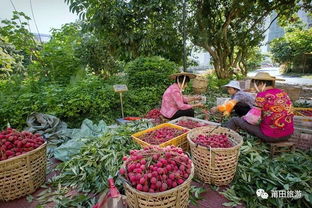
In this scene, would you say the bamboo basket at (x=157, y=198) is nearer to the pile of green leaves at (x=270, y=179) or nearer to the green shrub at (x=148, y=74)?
the pile of green leaves at (x=270, y=179)

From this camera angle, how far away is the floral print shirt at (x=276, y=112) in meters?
2.21

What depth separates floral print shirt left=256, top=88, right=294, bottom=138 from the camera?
86.8 inches

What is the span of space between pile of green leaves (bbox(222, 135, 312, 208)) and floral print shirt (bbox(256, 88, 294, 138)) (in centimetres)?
32

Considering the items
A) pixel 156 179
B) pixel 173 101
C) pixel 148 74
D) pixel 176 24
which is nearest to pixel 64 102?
pixel 173 101

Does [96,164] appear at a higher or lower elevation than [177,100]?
lower

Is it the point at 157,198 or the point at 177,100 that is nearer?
the point at 157,198

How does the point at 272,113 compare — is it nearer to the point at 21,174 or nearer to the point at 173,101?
the point at 173,101

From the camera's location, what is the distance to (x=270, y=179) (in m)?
1.80

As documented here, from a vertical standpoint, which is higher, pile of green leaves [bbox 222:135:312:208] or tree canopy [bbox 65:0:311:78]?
tree canopy [bbox 65:0:311:78]

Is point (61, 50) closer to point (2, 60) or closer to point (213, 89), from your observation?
point (2, 60)

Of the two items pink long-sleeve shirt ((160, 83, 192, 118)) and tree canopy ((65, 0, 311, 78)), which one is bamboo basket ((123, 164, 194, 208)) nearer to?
pink long-sleeve shirt ((160, 83, 192, 118))

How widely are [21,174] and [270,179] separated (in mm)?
2456
